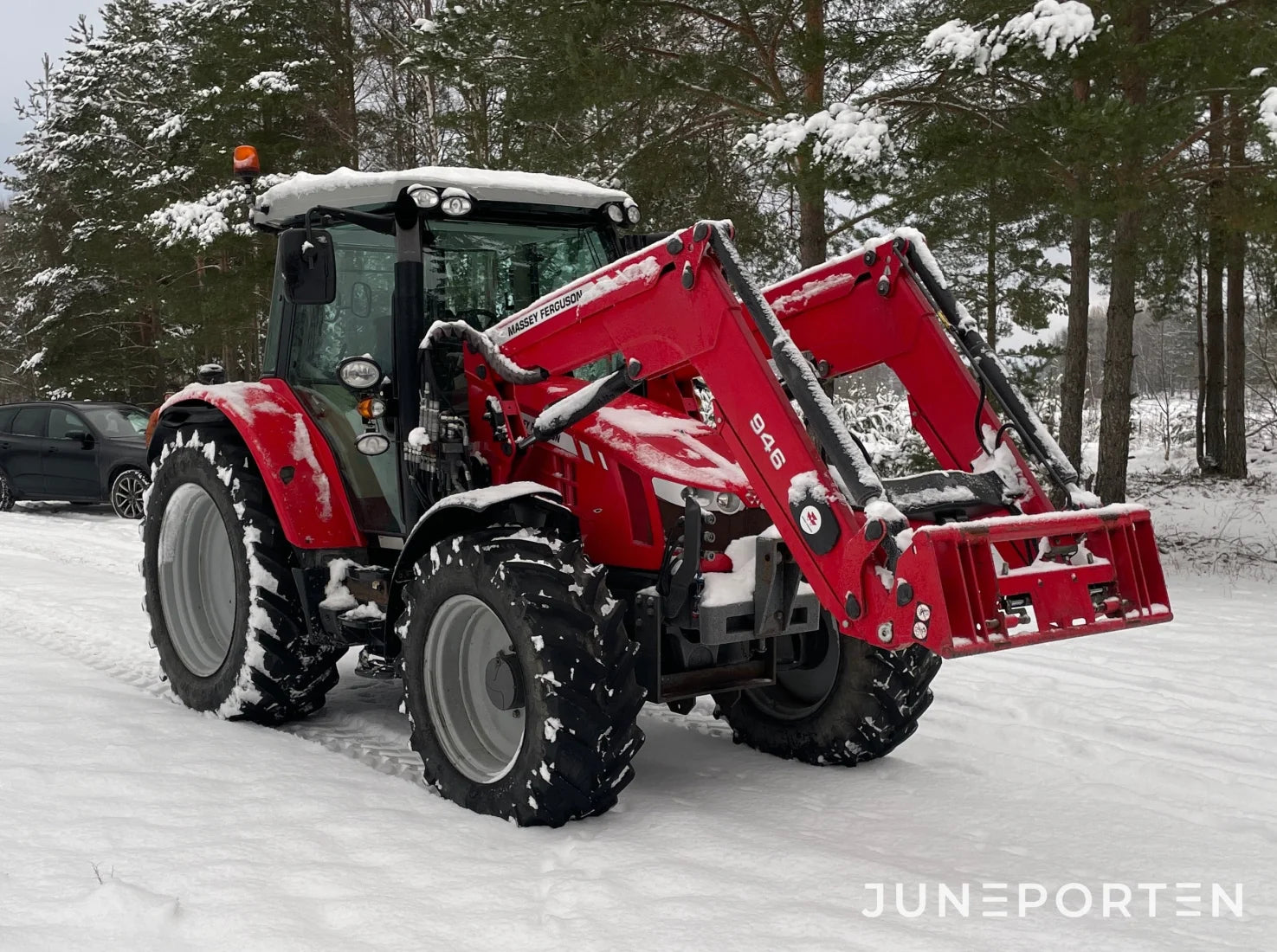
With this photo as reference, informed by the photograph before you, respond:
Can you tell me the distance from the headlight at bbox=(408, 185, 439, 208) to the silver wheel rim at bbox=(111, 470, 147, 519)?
11523 millimetres

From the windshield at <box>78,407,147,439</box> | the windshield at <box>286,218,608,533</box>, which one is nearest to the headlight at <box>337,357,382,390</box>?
the windshield at <box>286,218,608,533</box>

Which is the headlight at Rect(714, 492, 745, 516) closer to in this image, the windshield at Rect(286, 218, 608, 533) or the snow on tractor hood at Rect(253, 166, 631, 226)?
the windshield at Rect(286, 218, 608, 533)

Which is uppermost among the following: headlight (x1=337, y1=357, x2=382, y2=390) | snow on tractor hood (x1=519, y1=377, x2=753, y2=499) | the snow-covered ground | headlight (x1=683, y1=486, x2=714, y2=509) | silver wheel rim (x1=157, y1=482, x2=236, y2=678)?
headlight (x1=337, y1=357, x2=382, y2=390)

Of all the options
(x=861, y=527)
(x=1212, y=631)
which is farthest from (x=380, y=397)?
(x=1212, y=631)

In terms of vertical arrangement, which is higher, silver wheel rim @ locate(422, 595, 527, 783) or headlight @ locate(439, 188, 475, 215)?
headlight @ locate(439, 188, 475, 215)

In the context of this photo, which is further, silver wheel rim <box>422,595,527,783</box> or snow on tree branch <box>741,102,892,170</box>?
snow on tree branch <box>741,102,892,170</box>

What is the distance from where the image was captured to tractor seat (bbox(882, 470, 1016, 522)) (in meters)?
3.80

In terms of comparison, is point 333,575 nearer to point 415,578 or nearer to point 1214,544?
point 415,578

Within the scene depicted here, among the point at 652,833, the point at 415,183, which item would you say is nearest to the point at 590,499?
the point at 652,833

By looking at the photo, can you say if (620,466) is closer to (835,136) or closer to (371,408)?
(371,408)

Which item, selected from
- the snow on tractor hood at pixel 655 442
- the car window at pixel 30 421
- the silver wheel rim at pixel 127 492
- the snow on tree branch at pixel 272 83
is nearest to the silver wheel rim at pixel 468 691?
the snow on tractor hood at pixel 655 442

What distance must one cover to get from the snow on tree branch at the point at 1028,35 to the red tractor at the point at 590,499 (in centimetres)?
499

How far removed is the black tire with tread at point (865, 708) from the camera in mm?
4473

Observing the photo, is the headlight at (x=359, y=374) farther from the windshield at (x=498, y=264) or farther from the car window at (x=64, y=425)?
the car window at (x=64, y=425)
